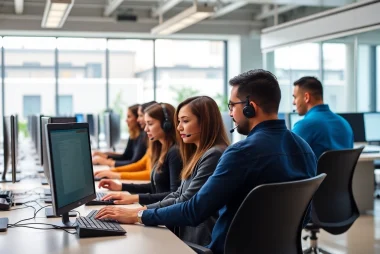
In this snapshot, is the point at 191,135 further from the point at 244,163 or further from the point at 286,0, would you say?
the point at 286,0

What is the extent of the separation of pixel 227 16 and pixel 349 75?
159 inches

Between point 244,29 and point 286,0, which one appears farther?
point 244,29

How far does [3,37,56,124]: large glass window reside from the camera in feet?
37.6

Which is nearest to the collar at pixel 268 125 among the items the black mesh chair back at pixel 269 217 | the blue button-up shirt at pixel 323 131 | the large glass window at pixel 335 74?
the black mesh chair back at pixel 269 217

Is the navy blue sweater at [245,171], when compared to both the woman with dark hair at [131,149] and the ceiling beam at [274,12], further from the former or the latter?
the ceiling beam at [274,12]

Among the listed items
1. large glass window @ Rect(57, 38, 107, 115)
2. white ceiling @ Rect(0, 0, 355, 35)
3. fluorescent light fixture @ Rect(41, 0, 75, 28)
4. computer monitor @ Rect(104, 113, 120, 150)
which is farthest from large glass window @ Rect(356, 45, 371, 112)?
large glass window @ Rect(57, 38, 107, 115)

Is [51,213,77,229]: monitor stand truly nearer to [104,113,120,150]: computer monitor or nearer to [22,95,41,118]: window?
→ [104,113,120,150]: computer monitor

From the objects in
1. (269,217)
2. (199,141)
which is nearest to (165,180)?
(199,141)

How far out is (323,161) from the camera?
353 centimetres

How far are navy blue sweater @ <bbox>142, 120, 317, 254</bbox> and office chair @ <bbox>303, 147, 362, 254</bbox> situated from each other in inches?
55.9

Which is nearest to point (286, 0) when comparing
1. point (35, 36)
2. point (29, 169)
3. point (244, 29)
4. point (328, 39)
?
point (328, 39)

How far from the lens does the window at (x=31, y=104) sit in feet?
39.2

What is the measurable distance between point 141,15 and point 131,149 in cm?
619

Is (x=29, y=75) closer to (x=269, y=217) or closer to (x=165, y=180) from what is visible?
(x=165, y=180)
